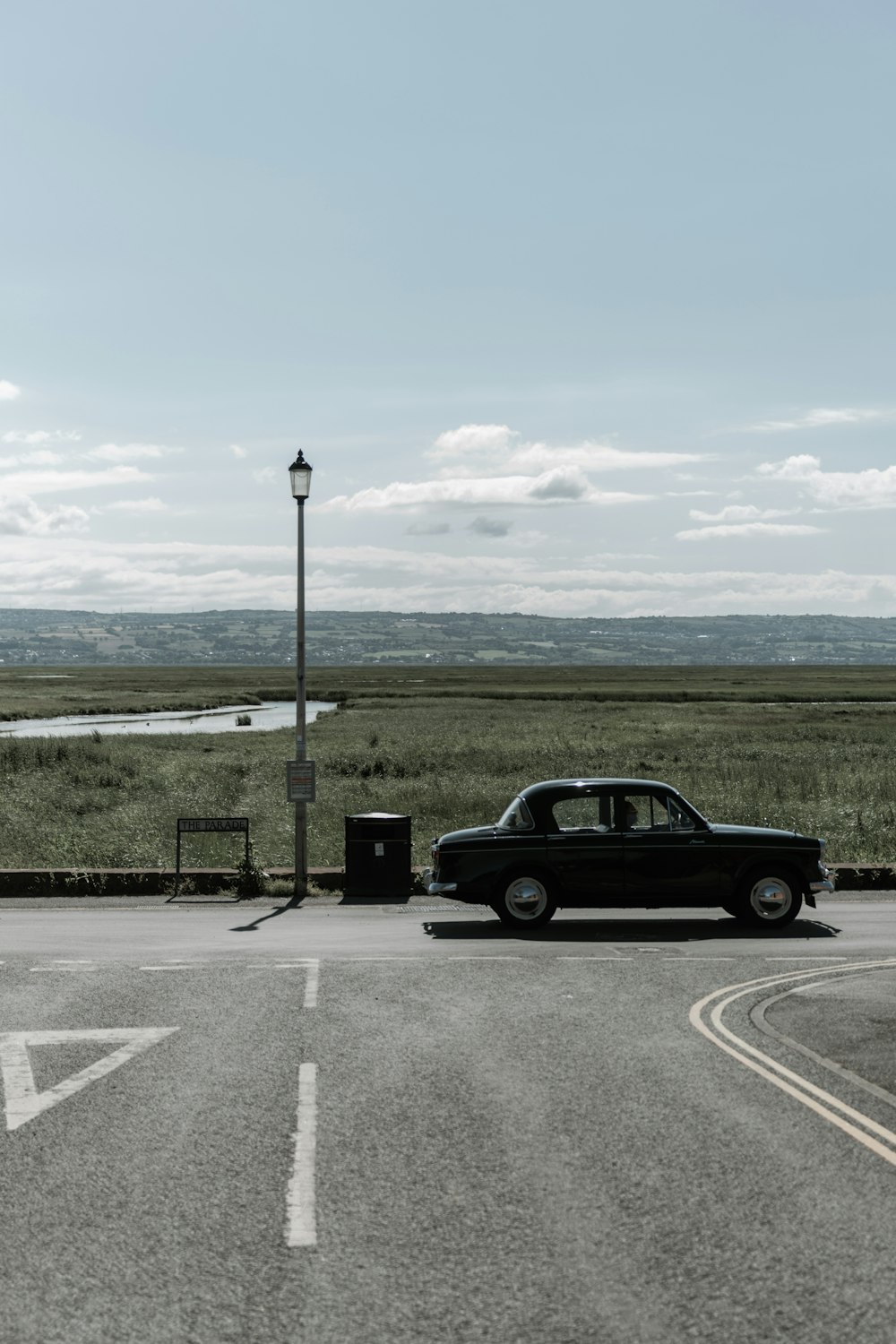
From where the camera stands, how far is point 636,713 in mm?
88125

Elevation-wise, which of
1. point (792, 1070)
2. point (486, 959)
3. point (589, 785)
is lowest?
point (486, 959)

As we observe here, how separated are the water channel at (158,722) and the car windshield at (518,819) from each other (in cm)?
5286

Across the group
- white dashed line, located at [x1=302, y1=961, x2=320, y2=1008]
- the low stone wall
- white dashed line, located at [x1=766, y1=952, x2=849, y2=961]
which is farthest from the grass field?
white dashed line, located at [x1=766, y1=952, x2=849, y2=961]

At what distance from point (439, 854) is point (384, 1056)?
6700 millimetres

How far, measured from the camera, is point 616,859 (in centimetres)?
1648

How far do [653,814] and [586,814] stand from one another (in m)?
0.85

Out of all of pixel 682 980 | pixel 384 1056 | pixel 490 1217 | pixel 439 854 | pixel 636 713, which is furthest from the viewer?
pixel 636 713

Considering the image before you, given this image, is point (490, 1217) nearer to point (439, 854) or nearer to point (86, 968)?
point (86, 968)

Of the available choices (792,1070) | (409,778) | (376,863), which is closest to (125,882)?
(376,863)

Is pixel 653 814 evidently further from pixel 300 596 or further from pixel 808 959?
pixel 300 596

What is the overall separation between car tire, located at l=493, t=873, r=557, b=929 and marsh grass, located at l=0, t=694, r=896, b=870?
679cm

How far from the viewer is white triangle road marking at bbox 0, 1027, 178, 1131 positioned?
8516 mm

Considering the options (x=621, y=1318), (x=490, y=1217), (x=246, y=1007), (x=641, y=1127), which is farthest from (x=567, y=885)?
(x=621, y=1318)

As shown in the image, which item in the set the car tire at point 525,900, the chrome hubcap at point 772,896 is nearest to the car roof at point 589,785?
the car tire at point 525,900
